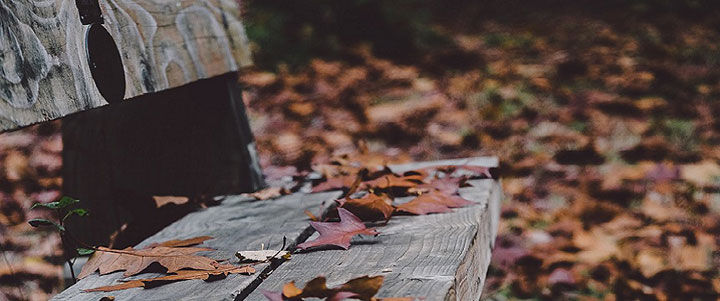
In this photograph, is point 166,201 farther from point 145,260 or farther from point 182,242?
point 145,260

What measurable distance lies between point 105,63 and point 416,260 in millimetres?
593

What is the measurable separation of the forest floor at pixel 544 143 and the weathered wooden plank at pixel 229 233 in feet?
1.19

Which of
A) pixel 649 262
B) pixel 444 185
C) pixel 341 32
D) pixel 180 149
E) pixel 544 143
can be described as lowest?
pixel 649 262

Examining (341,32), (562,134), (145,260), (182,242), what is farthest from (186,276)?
(341,32)

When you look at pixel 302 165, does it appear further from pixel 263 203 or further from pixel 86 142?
pixel 86 142

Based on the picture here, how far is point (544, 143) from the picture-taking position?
3.22m

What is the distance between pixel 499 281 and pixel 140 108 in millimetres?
1124

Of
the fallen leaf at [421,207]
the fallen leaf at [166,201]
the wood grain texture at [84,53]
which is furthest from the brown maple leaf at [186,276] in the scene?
the fallen leaf at [166,201]

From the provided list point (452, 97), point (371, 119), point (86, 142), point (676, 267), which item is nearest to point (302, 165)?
point (86, 142)

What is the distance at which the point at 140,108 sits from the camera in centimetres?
168

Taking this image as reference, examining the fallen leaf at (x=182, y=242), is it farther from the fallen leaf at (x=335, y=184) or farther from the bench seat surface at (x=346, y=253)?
the fallen leaf at (x=335, y=184)

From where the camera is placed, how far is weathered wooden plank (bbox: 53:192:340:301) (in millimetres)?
907

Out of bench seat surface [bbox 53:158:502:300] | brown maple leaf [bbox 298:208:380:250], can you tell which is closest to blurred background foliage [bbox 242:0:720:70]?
bench seat surface [bbox 53:158:502:300]

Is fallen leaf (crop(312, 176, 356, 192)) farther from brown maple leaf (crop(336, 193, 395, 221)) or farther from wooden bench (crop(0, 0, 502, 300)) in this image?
brown maple leaf (crop(336, 193, 395, 221))
